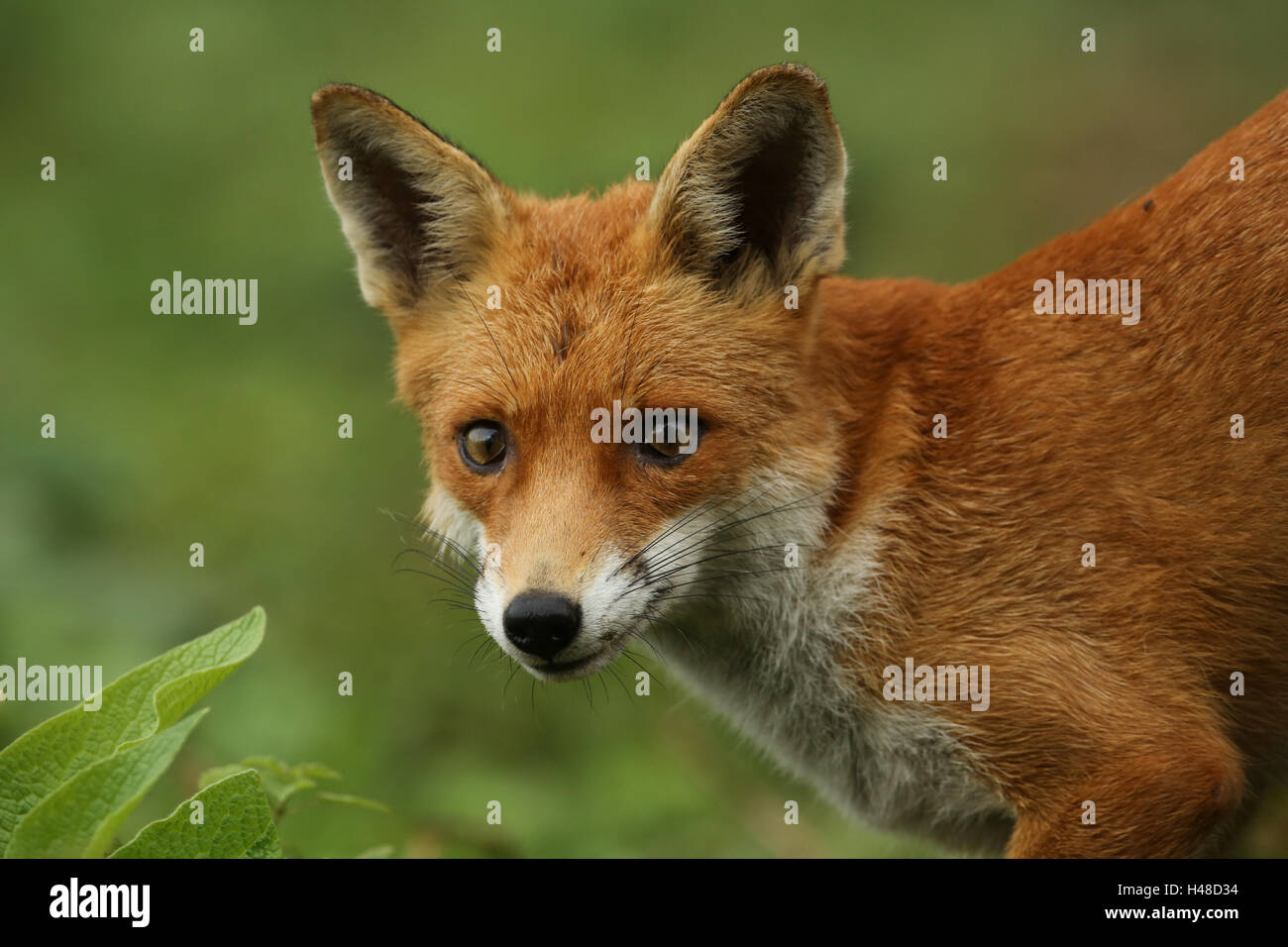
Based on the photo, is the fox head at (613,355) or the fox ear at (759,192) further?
the fox ear at (759,192)

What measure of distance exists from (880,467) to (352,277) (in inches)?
355

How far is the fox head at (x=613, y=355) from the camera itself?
16.8 feet

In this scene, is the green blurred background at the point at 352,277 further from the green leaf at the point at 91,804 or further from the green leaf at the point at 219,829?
the green leaf at the point at 91,804

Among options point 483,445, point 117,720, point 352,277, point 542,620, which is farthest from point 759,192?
point 352,277

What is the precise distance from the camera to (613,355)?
535 centimetres

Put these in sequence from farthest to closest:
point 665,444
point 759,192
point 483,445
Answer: point 759,192
point 483,445
point 665,444

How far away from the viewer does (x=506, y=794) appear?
26.5ft

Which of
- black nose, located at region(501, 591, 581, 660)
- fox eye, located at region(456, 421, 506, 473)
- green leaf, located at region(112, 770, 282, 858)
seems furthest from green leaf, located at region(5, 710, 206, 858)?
fox eye, located at region(456, 421, 506, 473)

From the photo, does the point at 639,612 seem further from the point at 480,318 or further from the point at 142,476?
the point at 142,476

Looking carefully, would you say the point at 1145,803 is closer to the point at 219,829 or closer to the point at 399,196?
the point at 219,829

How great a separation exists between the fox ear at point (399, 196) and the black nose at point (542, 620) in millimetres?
1940

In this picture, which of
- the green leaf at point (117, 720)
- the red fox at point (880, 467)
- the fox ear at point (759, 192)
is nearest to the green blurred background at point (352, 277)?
the red fox at point (880, 467)

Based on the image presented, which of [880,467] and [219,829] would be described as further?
[880,467]

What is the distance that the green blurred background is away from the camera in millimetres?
8445
